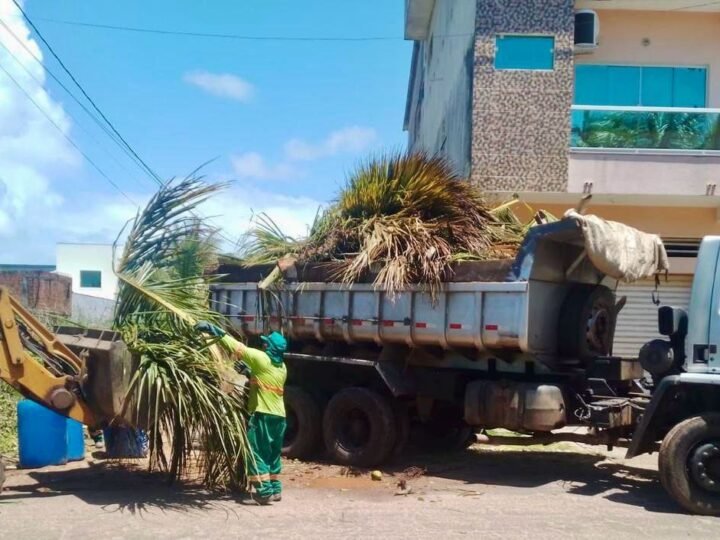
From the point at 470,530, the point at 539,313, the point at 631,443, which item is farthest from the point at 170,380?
the point at 631,443

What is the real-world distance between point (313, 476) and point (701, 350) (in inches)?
164

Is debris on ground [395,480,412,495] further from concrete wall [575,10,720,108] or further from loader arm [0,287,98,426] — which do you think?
concrete wall [575,10,720,108]

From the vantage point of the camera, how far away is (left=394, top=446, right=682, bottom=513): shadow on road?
8188mm

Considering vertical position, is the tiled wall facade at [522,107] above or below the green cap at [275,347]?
above

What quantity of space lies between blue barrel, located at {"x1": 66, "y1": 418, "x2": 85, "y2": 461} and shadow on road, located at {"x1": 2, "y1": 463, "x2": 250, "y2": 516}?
372mm

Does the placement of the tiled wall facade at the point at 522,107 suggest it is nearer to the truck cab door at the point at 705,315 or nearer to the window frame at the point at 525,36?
the window frame at the point at 525,36

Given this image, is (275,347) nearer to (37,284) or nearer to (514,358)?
(514,358)

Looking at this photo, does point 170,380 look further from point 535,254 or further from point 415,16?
point 415,16

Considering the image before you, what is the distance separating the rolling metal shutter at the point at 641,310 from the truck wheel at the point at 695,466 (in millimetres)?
8051

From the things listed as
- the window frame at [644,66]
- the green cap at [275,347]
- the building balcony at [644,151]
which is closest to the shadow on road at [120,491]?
the green cap at [275,347]

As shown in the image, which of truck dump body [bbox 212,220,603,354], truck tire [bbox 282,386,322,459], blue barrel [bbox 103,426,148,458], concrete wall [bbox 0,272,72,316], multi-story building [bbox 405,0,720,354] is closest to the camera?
truck dump body [bbox 212,220,603,354]

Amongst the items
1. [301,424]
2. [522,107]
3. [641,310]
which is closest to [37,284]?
[522,107]

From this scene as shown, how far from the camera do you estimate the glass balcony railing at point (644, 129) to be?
15688mm

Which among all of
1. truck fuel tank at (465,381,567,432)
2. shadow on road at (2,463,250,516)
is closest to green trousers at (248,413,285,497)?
shadow on road at (2,463,250,516)
